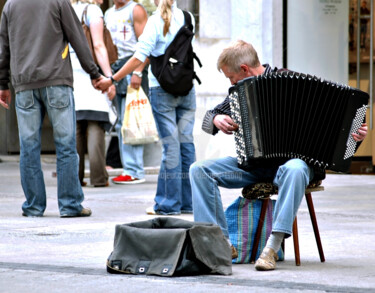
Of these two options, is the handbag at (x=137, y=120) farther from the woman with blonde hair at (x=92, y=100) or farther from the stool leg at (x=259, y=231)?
the stool leg at (x=259, y=231)

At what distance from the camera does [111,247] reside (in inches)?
241

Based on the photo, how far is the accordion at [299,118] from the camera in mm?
5438

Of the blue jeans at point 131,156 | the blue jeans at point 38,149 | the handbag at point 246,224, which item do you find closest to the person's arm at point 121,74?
the blue jeans at point 38,149

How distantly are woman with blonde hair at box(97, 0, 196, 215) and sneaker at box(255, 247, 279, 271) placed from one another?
2551mm

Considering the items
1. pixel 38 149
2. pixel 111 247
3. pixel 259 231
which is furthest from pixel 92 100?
pixel 259 231

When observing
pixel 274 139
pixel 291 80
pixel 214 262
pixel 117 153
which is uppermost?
pixel 291 80

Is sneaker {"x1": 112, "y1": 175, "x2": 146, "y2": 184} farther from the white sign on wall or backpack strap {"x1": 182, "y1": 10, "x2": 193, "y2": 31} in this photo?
backpack strap {"x1": 182, "y1": 10, "x2": 193, "y2": 31}

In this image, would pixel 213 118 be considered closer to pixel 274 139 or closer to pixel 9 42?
pixel 274 139

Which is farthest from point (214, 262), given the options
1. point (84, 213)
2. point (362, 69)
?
point (362, 69)

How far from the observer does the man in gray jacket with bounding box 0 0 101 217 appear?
7.55 m

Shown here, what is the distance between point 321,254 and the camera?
18.2 feet

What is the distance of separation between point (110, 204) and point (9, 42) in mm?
1805

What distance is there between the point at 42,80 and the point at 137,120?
3.05m

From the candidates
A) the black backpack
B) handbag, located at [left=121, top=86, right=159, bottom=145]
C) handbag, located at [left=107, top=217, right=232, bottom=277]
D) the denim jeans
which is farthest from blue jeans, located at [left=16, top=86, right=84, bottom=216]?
the denim jeans
